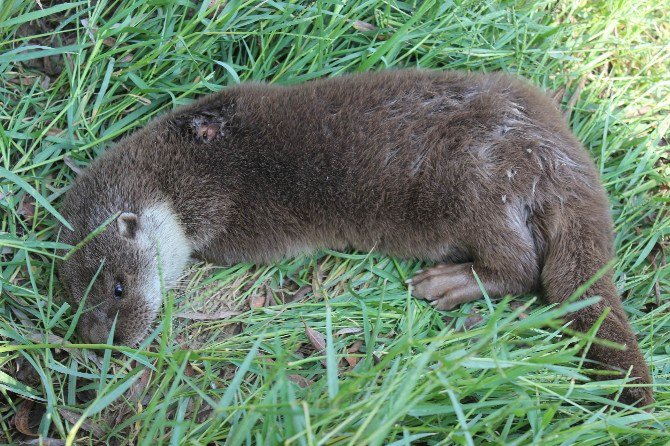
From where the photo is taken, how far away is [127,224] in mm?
3080

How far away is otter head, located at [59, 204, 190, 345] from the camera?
2957mm

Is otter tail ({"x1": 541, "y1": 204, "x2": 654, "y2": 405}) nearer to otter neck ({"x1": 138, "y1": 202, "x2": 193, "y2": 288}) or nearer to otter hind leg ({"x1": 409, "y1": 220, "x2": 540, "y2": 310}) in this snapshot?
otter hind leg ({"x1": 409, "y1": 220, "x2": 540, "y2": 310})

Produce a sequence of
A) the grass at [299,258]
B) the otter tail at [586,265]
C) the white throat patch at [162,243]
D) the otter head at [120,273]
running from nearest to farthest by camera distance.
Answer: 1. the grass at [299,258]
2. the otter tail at [586,265]
3. the otter head at [120,273]
4. the white throat patch at [162,243]

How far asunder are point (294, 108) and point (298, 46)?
55cm

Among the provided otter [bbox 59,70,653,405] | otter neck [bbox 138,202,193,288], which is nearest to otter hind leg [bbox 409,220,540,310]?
otter [bbox 59,70,653,405]

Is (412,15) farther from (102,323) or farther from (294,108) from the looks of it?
(102,323)

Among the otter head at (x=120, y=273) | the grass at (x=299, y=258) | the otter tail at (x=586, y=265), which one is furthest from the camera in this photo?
the otter head at (x=120, y=273)

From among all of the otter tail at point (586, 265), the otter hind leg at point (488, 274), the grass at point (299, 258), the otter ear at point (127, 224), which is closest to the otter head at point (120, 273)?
the otter ear at point (127, 224)

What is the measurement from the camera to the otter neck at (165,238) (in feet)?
10.2

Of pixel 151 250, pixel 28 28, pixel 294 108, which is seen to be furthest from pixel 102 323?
pixel 28 28

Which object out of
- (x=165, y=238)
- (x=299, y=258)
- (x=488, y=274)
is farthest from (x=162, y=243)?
(x=488, y=274)

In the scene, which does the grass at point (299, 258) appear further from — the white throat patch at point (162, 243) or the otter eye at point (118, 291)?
the otter eye at point (118, 291)

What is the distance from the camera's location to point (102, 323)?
2955mm

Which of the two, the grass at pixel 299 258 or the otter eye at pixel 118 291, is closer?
the grass at pixel 299 258
